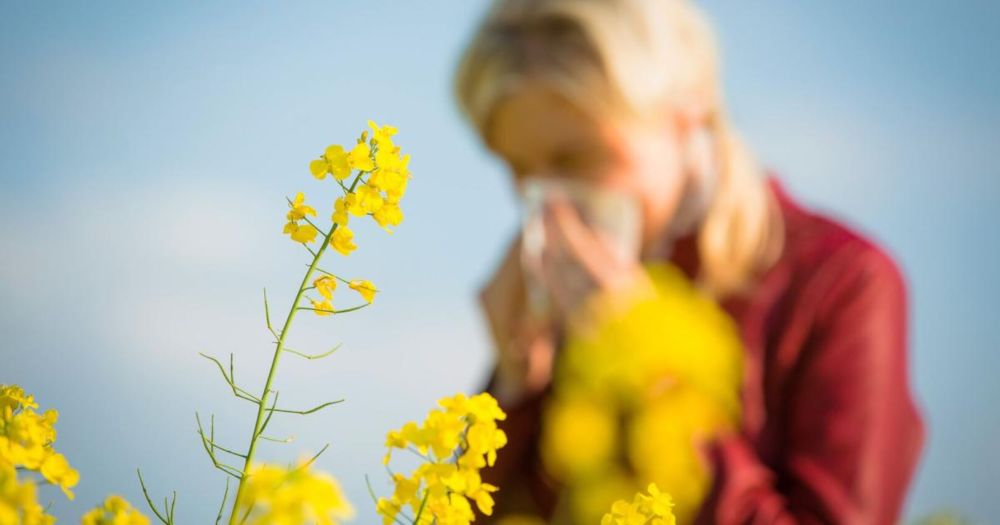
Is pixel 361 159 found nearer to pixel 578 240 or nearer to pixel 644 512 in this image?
pixel 644 512

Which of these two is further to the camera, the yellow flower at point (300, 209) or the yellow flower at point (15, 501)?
the yellow flower at point (300, 209)

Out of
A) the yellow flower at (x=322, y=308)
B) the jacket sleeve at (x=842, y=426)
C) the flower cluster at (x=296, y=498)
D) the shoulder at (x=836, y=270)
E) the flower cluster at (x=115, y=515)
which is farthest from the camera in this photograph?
the shoulder at (x=836, y=270)

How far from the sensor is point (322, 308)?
41 cm

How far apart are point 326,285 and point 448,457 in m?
0.13

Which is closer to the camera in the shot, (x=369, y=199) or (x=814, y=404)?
(x=369, y=199)

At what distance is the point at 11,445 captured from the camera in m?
0.31

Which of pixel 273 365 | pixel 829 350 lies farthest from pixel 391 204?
pixel 829 350

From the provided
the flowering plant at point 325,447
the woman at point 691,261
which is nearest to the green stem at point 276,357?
the flowering plant at point 325,447

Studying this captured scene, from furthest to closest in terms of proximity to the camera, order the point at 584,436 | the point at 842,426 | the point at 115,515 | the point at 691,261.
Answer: the point at 691,261
the point at 842,426
the point at 584,436
the point at 115,515

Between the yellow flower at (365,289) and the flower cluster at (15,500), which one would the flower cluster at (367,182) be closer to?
the yellow flower at (365,289)

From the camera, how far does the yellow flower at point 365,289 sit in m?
0.40

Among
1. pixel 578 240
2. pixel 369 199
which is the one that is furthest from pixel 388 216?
pixel 578 240

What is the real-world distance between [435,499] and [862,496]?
522 millimetres

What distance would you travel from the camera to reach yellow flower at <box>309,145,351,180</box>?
15.7 inches
